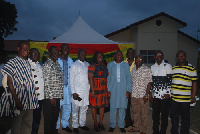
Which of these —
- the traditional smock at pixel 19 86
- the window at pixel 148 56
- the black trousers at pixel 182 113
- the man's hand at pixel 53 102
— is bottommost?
the black trousers at pixel 182 113

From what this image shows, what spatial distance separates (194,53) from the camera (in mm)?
20594

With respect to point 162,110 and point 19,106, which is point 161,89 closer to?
point 162,110

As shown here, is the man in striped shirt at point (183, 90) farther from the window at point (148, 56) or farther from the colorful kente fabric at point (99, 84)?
the window at point (148, 56)

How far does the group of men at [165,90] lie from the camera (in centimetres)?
436

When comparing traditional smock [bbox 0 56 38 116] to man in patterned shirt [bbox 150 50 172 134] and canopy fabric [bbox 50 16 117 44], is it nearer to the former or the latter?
man in patterned shirt [bbox 150 50 172 134]

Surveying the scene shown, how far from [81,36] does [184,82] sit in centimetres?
541

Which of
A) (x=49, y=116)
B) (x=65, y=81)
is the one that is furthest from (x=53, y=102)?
(x=65, y=81)

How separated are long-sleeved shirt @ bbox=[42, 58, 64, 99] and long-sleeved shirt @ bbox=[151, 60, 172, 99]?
83.4 inches

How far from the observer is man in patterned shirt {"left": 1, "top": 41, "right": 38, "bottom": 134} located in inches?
126

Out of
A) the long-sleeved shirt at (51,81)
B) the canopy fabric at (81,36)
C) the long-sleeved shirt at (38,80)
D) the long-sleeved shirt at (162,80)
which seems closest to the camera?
the long-sleeved shirt at (38,80)

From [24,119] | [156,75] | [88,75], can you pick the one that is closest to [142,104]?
[156,75]

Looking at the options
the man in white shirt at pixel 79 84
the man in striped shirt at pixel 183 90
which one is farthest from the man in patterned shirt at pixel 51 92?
the man in striped shirt at pixel 183 90

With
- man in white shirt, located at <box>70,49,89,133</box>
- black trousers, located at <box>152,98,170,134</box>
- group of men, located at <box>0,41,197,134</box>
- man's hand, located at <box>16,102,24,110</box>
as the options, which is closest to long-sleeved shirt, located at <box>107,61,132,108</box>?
group of men, located at <box>0,41,197,134</box>

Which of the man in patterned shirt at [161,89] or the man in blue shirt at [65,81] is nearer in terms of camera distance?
the man in patterned shirt at [161,89]
